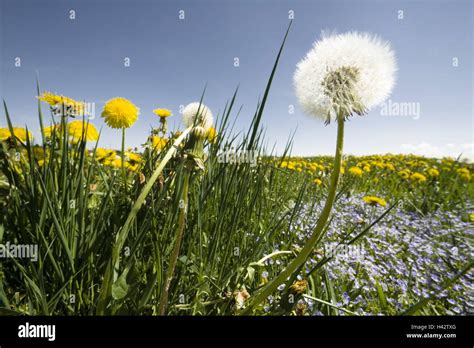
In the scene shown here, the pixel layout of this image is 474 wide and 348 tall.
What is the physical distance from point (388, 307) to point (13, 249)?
1088 millimetres

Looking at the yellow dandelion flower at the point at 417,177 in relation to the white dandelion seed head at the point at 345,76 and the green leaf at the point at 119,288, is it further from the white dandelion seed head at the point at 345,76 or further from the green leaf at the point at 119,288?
the green leaf at the point at 119,288

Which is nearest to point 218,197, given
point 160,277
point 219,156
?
point 219,156

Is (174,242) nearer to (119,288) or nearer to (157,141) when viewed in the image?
(119,288)

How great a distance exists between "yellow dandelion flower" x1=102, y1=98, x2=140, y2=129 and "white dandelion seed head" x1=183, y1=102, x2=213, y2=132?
0.30 metres

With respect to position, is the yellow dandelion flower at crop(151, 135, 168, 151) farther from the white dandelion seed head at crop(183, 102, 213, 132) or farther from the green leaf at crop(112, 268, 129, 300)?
the green leaf at crop(112, 268, 129, 300)

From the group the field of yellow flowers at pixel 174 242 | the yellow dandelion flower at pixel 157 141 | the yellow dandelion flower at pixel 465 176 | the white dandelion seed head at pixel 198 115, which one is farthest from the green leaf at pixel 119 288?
the yellow dandelion flower at pixel 465 176

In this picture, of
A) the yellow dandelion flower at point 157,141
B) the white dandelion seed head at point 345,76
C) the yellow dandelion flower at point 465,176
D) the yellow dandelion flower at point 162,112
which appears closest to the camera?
the white dandelion seed head at point 345,76

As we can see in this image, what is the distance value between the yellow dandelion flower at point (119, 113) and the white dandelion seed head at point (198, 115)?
30 cm

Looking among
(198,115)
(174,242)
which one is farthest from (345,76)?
(174,242)

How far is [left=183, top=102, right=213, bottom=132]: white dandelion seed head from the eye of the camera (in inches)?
28.5

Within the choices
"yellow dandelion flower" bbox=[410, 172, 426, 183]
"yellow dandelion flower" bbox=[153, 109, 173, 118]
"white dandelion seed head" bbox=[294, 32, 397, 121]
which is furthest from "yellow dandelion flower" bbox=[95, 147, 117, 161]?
"yellow dandelion flower" bbox=[410, 172, 426, 183]

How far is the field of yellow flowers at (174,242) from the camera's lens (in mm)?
512
